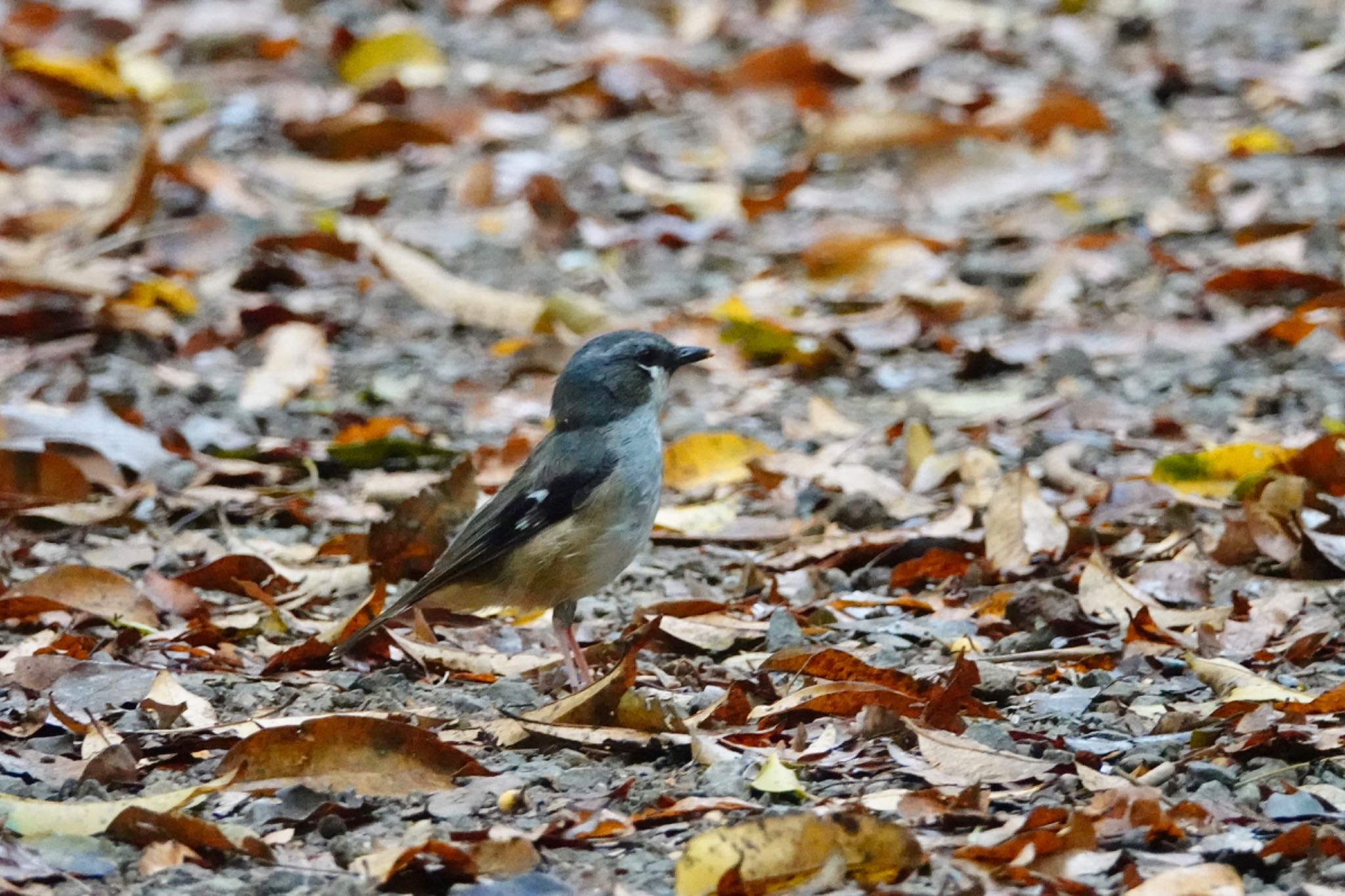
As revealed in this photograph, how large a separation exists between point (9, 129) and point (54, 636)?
5679mm

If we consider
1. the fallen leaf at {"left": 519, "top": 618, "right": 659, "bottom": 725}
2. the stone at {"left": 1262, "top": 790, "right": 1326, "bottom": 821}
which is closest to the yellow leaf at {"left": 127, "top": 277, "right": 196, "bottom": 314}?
the fallen leaf at {"left": 519, "top": 618, "right": 659, "bottom": 725}

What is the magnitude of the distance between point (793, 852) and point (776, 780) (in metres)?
0.46

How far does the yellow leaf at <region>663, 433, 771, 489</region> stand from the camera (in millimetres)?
6465

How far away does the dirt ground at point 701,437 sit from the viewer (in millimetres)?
3674

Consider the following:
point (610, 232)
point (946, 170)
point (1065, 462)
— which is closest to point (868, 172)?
point (946, 170)

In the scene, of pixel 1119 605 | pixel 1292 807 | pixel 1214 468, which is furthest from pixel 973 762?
pixel 1214 468

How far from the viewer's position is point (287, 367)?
7.63 metres

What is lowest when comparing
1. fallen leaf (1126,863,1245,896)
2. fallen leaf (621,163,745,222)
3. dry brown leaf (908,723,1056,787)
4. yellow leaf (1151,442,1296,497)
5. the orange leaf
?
fallen leaf (621,163,745,222)

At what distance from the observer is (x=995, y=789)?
3740 millimetres

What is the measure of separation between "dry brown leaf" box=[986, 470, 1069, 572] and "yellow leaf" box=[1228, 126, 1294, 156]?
4550 millimetres

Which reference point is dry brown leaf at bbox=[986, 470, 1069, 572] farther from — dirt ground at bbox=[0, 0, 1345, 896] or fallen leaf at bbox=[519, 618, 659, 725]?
fallen leaf at bbox=[519, 618, 659, 725]

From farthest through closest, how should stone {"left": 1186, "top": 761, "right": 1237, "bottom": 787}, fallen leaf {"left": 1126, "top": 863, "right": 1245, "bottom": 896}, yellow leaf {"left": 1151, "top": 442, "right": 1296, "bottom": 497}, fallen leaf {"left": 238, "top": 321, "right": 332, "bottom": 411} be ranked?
fallen leaf {"left": 238, "top": 321, "right": 332, "bottom": 411}, yellow leaf {"left": 1151, "top": 442, "right": 1296, "bottom": 497}, stone {"left": 1186, "top": 761, "right": 1237, "bottom": 787}, fallen leaf {"left": 1126, "top": 863, "right": 1245, "bottom": 896}

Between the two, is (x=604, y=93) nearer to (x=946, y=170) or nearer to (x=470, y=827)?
(x=946, y=170)

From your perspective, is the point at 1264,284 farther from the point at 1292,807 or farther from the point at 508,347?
the point at 1292,807
